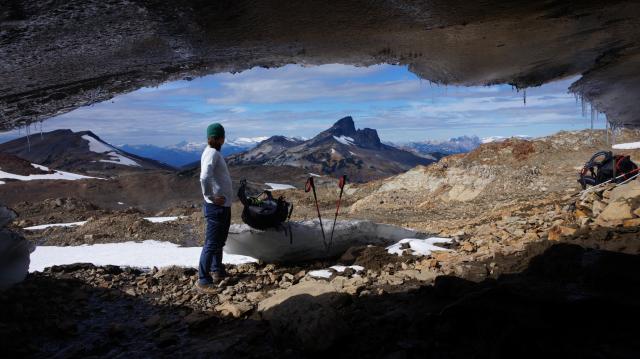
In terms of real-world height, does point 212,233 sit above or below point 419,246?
above

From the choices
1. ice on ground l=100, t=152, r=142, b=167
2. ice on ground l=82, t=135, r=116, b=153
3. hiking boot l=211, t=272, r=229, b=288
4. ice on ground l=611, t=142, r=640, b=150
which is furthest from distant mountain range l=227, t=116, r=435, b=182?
hiking boot l=211, t=272, r=229, b=288

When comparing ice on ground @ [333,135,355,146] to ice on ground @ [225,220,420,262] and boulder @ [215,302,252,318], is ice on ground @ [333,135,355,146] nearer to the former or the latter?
ice on ground @ [225,220,420,262]

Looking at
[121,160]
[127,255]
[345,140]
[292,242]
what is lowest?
[127,255]

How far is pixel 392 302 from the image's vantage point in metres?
3.74

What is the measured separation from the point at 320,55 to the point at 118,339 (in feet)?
10.3

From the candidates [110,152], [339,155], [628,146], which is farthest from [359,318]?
[110,152]

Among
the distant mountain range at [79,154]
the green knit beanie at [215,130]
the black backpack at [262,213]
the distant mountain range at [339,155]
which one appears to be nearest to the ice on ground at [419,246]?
the black backpack at [262,213]

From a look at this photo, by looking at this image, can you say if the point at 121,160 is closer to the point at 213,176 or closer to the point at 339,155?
the point at 339,155

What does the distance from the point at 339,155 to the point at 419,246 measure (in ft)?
110

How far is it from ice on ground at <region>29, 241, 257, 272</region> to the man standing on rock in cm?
101

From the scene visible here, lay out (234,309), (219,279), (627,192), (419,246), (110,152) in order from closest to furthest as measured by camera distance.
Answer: (234,309) → (219,279) → (627,192) → (419,246) → (110,152)

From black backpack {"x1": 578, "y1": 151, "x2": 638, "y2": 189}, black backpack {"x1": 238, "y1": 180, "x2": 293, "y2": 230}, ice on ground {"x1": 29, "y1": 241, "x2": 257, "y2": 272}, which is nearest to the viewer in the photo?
black backpack {"x1": 238, "y1": 180, "x2": 293, "y2": 230}

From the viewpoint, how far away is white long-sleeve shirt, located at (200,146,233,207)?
179 inches

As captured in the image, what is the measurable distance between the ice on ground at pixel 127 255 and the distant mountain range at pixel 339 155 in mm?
27075
